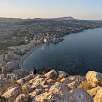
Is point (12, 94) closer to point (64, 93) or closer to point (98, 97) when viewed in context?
point (64, 93)

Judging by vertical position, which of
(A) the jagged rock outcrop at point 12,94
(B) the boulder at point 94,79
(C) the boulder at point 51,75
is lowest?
(C) the boulder at point 51,75

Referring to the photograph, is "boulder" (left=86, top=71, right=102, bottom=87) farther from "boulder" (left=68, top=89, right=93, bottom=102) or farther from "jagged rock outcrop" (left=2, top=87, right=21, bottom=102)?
"jagged rock outcrop" (left=2, top=87, right=21, bottom=102)

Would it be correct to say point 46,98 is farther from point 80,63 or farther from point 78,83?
point 80,63

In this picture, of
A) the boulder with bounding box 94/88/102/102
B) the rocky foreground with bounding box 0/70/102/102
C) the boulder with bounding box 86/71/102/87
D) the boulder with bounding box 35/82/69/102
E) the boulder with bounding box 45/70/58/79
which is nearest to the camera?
the boulder with bounding box 94/88/102/102

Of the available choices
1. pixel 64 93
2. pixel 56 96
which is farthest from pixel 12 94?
pixel 64 93

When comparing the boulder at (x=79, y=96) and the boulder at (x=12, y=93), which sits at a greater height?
the boulder at (x=79, y=96)

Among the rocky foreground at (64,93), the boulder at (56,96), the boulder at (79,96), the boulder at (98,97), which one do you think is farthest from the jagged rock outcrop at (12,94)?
the boulder at (98,97)

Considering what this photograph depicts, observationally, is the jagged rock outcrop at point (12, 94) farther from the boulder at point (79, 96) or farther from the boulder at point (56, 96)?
the boulder at point (79, 96)

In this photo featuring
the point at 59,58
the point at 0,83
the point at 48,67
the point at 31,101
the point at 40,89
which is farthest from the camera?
the point at 59,58

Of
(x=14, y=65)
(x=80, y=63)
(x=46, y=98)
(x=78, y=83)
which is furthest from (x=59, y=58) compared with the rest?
(x=46, y=98)

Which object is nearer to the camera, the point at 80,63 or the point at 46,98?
the point at 46,98

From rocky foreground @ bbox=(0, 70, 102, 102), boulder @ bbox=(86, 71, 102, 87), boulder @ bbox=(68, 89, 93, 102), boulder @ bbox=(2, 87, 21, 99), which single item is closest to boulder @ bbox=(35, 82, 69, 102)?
rocky foreground @ bbox=(0, 70, 102, 102)
